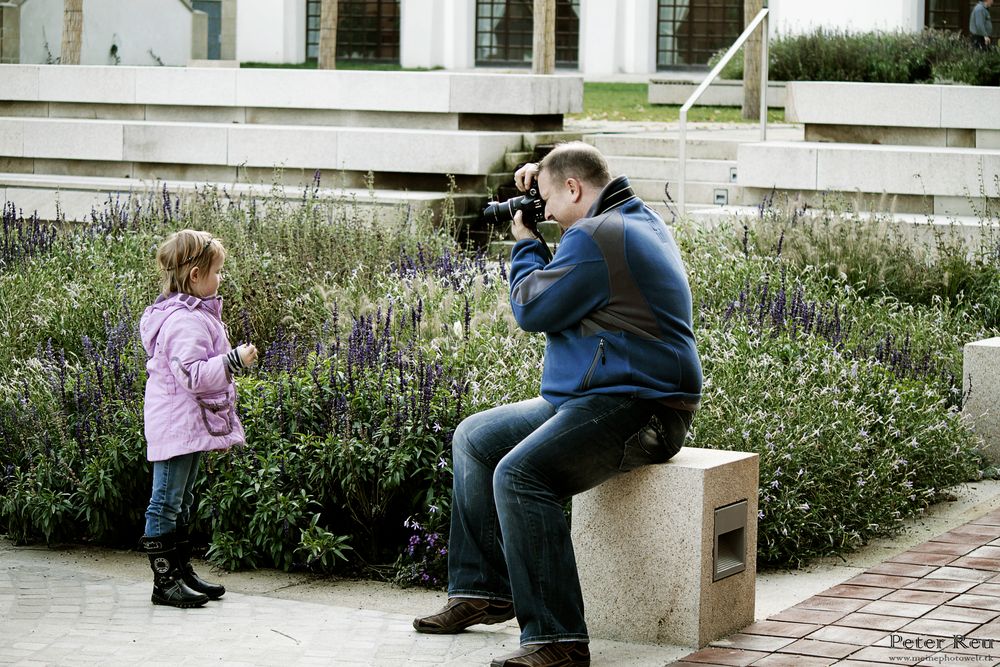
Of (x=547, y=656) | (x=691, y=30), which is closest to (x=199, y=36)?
(x=691, y=30)

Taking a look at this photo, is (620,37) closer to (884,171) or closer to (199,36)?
(199,36)

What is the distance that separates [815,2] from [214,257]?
24232 millimetres

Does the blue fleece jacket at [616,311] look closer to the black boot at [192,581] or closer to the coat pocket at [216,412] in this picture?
the coat pocket at [216,412]

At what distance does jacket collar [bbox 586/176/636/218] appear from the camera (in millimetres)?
4672

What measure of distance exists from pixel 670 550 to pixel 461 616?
0.75 meters

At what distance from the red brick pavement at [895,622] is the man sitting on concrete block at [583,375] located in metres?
0.51

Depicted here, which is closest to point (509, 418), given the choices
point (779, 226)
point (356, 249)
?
point (356, 249)

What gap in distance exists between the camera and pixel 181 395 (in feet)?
17.3

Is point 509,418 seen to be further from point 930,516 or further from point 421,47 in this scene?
point 421,47

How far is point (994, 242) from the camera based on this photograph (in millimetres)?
9977

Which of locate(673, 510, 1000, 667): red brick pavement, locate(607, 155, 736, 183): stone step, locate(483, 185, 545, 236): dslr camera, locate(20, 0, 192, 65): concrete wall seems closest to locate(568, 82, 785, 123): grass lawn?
locate(607, 155, 736, 183): stone step

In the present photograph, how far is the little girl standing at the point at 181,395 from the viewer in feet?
17.1

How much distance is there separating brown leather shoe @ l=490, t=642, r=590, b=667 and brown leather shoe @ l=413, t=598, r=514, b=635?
41cm

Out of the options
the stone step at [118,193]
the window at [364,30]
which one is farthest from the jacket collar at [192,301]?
the window at [364,30]
